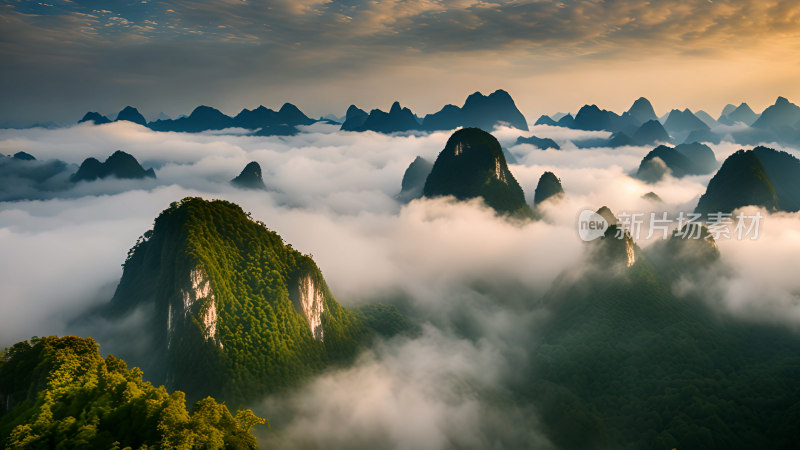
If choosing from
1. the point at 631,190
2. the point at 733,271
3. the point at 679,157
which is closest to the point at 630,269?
the point at 733,271

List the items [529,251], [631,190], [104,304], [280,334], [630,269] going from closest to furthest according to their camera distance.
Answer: [280,334] < [104,304] < [630,269] < [529,251] < [631,190]

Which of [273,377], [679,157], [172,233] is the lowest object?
[273,377]

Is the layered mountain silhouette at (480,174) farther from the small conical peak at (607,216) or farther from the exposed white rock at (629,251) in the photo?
the exposed white rock at (629,251)

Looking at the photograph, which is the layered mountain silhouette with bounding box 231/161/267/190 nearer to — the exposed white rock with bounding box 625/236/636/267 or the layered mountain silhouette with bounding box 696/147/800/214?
the exposed white rock with bounding box 625/236/636/267

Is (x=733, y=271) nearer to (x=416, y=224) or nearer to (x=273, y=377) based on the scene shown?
(x=416, y=224)

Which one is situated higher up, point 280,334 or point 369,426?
point 280,334

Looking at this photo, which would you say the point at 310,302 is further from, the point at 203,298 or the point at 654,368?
the point at 654,368

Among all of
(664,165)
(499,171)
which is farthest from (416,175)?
(664,165)
